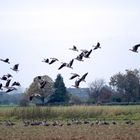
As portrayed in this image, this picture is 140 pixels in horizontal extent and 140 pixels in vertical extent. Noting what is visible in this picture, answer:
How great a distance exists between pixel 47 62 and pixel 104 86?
10653 centimetres

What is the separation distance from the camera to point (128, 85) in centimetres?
11350

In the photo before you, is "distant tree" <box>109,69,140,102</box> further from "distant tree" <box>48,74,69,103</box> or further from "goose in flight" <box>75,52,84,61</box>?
"goose in flight" <box>75,52,84,61</box>

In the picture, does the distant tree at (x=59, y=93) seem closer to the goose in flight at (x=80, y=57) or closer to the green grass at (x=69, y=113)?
the green grass at (x=69, y=113)

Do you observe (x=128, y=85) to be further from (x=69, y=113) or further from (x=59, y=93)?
(x=69, y=113)

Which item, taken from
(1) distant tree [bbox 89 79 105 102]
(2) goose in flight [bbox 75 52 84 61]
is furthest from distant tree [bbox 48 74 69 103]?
(2) goose in flight [bbox 75 52 84 61]

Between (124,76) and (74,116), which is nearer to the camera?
(74,116)

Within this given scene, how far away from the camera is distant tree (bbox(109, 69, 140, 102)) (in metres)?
112

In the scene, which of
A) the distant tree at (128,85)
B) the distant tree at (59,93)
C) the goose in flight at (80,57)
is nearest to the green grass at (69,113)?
the goose in flight at (80,57)

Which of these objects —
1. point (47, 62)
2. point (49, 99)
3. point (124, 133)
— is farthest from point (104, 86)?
point (47, 62)

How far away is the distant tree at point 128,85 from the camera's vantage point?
11175 cm

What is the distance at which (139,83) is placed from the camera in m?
113

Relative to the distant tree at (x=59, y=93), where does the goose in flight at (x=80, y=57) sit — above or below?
below

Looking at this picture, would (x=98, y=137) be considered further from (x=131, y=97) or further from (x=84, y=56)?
(x=131, y=97)

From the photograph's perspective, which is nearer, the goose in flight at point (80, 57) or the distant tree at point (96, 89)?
the goose in flight at point (80, 57)
